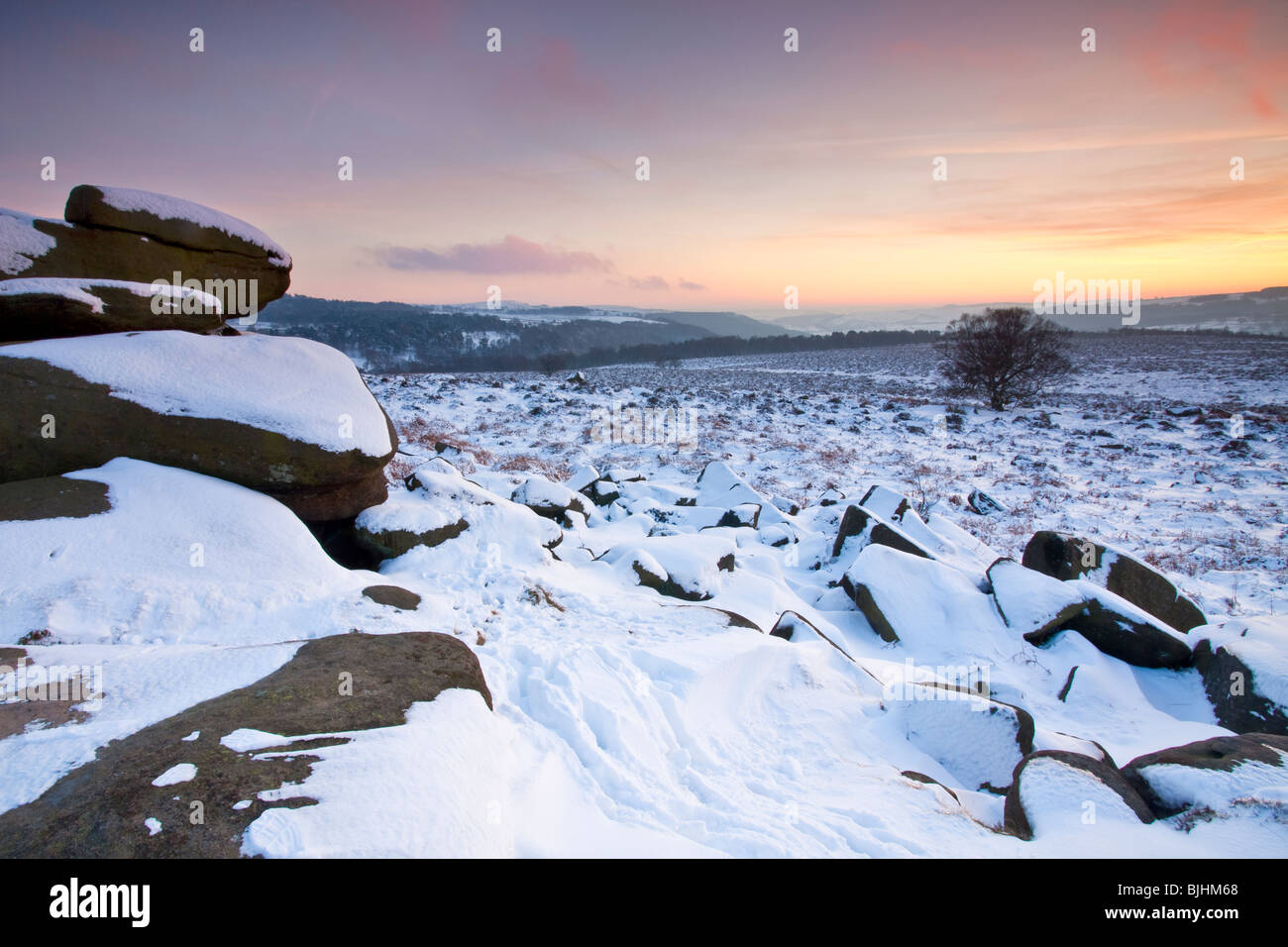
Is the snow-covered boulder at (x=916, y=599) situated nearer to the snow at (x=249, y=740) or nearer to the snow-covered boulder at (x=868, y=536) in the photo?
the snow-covered boulder at (x=868, y=536)

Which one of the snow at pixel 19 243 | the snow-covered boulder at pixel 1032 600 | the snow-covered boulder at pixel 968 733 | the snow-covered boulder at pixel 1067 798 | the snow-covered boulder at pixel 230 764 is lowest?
the snow-covered boulder at pixel 968 733

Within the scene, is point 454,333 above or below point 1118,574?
above

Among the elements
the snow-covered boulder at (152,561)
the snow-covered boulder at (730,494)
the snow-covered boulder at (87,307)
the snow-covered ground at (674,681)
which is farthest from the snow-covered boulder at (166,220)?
the snow-covered boulder at (730,494)

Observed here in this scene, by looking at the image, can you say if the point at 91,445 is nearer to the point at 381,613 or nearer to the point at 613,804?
the point at 381,613

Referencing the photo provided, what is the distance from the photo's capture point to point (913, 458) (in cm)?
1645

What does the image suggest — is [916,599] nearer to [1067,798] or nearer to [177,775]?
[1067,798]

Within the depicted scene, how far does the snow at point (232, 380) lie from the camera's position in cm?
591

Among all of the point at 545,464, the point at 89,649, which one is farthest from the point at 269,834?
the point at 545,464

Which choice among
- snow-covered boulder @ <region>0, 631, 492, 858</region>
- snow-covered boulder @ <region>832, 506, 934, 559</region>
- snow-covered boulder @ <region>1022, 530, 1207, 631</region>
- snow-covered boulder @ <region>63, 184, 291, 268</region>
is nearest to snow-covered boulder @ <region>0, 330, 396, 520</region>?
snow-covered boulder @ <region>63, 184, 291, 268</region>

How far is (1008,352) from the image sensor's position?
25.3m

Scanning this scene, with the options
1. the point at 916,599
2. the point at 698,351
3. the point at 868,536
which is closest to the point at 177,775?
the point at 916,599

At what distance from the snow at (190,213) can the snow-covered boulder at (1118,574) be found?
460 inches

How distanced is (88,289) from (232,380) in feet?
6.96

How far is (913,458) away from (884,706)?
13.0 m
